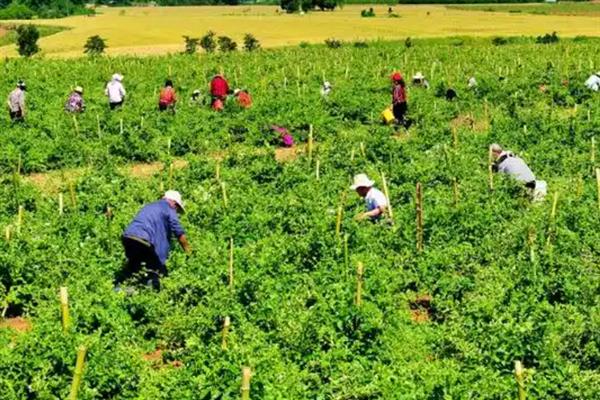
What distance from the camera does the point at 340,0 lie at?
123m

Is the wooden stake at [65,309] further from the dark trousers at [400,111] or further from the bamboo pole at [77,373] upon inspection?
the dark trousers at [400,111]

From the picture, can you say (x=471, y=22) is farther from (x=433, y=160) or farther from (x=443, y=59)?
(x=433, y=160)

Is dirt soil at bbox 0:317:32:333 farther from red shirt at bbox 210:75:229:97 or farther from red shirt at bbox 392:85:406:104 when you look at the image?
red shirt at bbox 210:75:229:97

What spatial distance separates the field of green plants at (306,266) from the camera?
6.71 metres

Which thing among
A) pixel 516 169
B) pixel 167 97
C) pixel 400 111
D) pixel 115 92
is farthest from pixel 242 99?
pixel 516 169

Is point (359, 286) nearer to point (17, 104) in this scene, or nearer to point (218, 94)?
point (17, 104)

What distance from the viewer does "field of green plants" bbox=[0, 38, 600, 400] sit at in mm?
6707

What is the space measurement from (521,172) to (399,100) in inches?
279

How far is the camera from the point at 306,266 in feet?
32.2

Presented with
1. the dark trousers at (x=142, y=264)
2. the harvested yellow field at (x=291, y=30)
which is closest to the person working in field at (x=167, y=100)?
the dark trousers at (x=142, y=264)

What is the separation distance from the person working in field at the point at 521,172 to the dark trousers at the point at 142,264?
245 inches

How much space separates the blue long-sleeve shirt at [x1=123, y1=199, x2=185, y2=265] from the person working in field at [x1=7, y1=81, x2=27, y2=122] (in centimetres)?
1089

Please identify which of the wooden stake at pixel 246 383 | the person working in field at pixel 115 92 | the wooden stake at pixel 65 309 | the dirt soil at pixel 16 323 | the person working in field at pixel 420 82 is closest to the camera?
the wooden stake at pixel 246 383

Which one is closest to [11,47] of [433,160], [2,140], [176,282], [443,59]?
[443,59]
